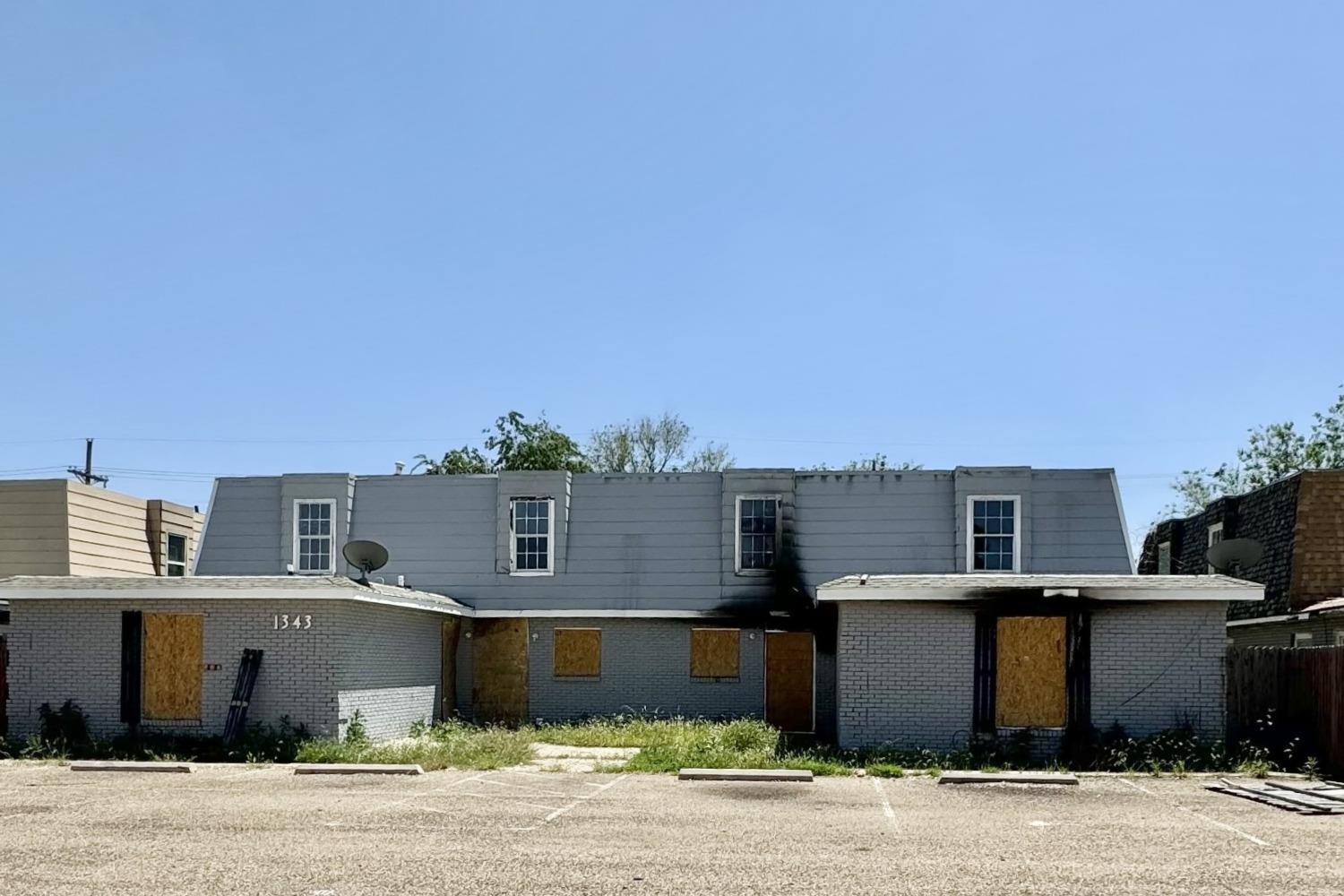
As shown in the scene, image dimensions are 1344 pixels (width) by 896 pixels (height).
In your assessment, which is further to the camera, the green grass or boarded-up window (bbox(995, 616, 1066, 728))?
boarded-up window (bbox(995, 616, 1066, 728))

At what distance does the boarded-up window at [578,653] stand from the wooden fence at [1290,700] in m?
12.1

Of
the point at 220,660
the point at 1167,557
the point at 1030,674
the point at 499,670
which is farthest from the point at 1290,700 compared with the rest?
the point at 220,660

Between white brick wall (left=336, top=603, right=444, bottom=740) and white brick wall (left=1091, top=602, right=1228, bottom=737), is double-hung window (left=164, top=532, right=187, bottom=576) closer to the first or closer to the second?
white brick wall (left=336, top=603, right=444, bottom=740)

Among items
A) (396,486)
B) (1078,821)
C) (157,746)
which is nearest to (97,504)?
(396,486)

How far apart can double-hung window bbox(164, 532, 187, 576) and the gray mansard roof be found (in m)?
3.69

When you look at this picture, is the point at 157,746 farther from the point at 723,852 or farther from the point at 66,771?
the point at 723,852

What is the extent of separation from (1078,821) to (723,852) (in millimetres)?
4416

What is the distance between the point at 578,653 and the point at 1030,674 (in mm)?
10423

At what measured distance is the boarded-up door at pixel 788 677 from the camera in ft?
91.0

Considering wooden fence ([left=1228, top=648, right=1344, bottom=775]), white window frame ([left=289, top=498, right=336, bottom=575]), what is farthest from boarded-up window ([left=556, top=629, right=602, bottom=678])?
wooden fence ([left=1228, top=648, right=1344, bottom=775])

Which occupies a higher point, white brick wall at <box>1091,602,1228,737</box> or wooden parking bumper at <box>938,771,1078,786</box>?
white brick wall at <box>1091,602,1228,737</box>

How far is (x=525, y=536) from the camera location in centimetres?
2927

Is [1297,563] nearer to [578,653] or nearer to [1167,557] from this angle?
[1167,557]

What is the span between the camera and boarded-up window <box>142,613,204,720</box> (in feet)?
72.2
